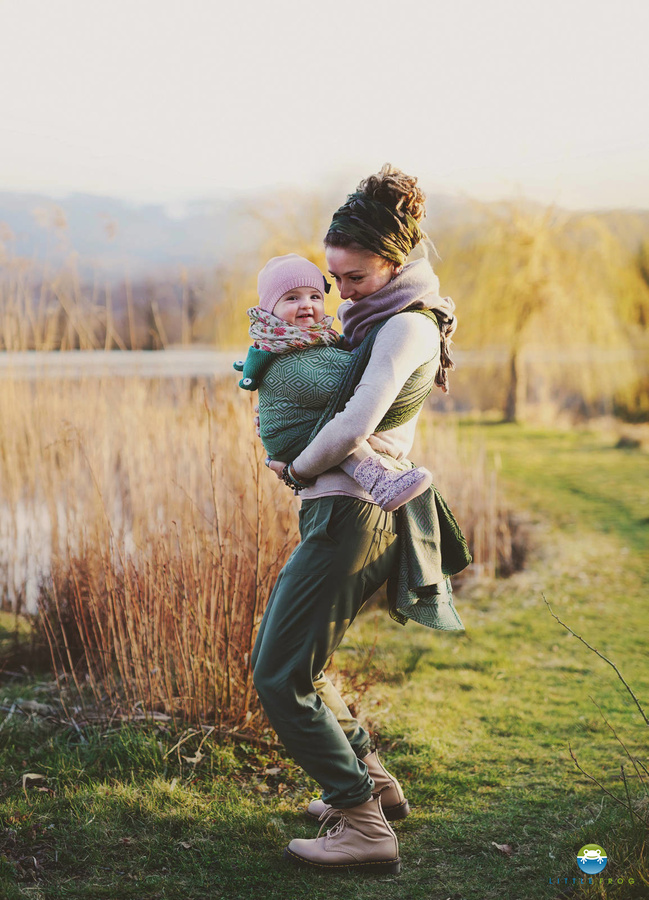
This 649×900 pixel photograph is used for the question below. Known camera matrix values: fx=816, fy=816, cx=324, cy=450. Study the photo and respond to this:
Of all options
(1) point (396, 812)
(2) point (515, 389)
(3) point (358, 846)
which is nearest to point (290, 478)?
(3) point (358, 846)

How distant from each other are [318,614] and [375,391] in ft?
1.85

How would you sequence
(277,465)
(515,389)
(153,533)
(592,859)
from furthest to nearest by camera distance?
1. (515,389)
2. (153,533)
3. (592,859)
4. (277,465)

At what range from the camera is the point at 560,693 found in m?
3.91

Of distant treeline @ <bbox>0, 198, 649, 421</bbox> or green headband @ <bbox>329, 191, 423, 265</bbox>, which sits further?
distant treeline @ <bbox>0, 198, 649, 421</bbox>

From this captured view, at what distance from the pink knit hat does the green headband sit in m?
0.11

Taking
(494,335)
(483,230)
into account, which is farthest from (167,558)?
(483,230)

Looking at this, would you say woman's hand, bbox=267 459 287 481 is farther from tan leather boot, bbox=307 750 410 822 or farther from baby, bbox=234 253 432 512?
tan leather boot, bbox=307 750 410 822

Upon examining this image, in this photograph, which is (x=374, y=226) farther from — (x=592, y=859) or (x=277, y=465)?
(x=592, y=859)

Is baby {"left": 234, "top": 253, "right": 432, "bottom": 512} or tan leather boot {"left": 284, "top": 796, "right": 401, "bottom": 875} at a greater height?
baby {"left": 234, "top": 253, "right": 432, "bottom": 512}

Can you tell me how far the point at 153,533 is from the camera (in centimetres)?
315

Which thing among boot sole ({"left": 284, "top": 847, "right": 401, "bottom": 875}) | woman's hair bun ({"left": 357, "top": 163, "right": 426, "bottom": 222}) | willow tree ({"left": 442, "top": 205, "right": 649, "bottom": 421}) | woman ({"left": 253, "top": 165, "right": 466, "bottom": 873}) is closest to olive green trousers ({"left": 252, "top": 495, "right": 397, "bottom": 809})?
woman ({"left": 253, "top": 165, "right": 466, "bottom": 873})

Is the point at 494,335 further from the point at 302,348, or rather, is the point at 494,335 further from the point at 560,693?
the point at 302,348

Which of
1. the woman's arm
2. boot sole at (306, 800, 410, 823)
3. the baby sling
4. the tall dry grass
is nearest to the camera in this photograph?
the woman's arm

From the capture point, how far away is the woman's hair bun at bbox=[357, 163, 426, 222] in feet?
6.42
